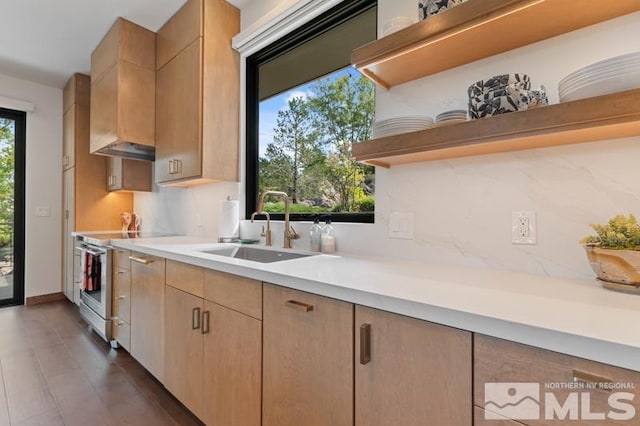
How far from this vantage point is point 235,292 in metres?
1.28

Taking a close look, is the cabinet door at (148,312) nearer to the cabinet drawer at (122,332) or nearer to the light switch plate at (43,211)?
the cabinet drawer at (122,332)

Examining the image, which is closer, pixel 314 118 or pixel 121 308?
pixel 314 118

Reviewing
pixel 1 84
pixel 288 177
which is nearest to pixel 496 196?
pixel 288 177

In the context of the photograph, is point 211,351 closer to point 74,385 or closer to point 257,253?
point 257,253

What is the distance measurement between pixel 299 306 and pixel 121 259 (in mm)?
1867

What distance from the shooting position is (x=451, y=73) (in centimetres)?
133

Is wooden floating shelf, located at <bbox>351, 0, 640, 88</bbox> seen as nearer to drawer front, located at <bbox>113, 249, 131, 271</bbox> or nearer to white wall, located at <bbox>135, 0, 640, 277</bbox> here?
white wall, located at <bbox>135, 0, 640, 277</bbox>

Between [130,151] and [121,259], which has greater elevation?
[130,151]

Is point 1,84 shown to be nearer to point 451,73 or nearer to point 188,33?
point 188,33

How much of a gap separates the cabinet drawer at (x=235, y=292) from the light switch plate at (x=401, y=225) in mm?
671

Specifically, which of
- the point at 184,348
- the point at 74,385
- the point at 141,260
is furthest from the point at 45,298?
the point at 184,348

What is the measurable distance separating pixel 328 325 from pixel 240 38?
6.86ft

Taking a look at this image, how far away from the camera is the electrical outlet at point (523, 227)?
1.11 m

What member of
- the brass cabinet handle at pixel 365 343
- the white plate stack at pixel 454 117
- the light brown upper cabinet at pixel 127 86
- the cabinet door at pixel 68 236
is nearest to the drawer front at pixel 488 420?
the brass cabinet handle at pixel 365 343
